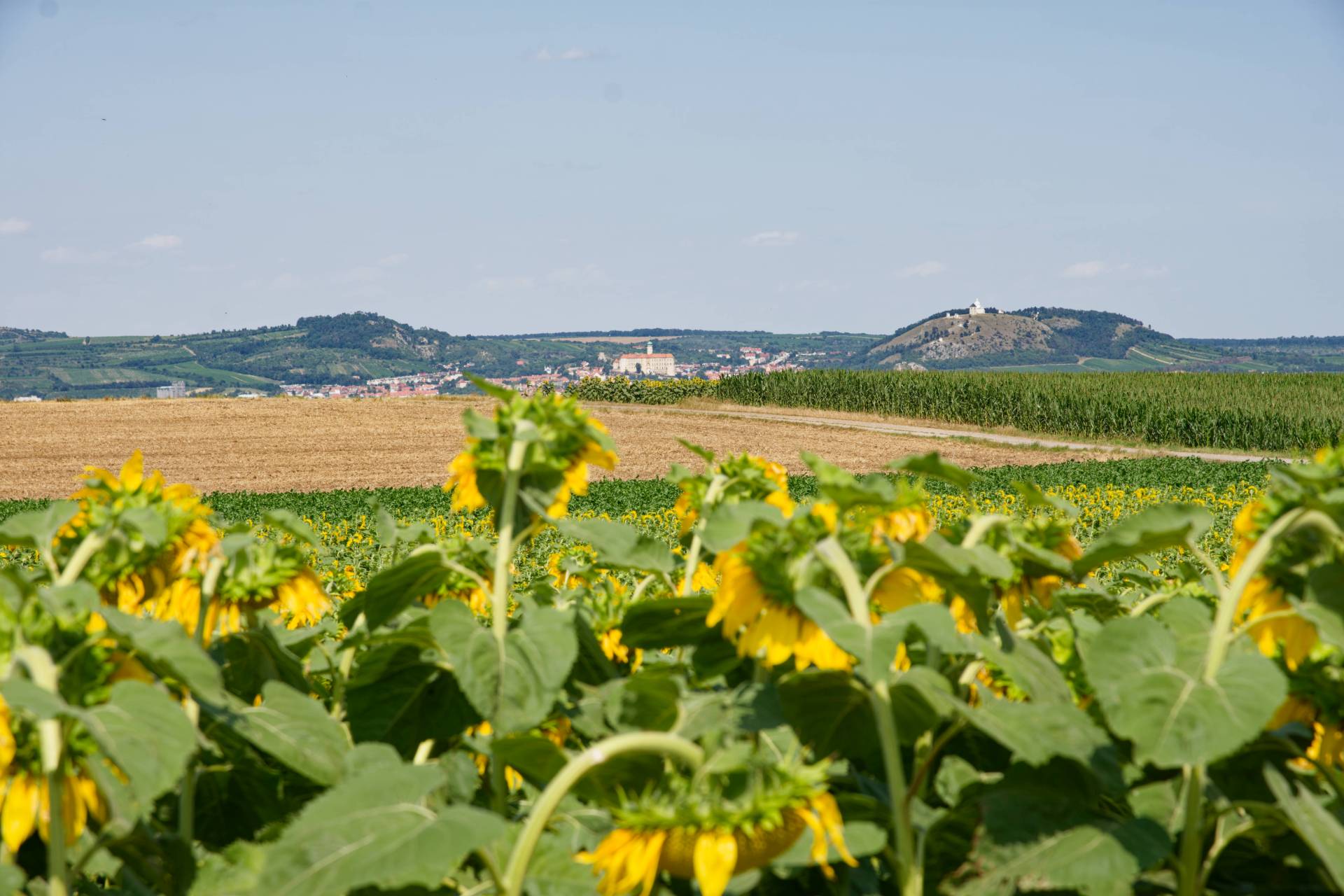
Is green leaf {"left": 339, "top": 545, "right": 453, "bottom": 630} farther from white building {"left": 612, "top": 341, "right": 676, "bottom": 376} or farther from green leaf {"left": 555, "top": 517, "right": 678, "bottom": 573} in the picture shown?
white building {"left": 612, "top": 341, "right": 676, "bottom": 376}

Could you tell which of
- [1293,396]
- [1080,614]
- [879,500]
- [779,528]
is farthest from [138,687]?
[1293,396]

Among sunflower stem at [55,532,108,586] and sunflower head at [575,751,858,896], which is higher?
sunflower stem at [55,532,108,586]

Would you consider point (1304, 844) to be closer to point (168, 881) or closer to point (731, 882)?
point (731, 882)

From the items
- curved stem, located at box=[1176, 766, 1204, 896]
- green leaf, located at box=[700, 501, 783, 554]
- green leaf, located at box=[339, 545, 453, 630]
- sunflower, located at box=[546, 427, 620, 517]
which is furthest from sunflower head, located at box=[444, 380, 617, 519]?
curved stem, located at box=[1176, 766, 1204, 896]

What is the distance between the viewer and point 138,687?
1064mm

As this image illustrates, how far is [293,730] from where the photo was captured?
4.35 ft

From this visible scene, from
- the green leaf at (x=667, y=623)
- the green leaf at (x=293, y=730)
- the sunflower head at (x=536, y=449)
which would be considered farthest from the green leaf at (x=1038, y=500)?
the green leaf at (x=293, y=730)

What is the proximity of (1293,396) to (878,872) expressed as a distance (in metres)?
48.6

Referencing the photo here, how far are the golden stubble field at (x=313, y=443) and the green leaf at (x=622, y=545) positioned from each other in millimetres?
27187

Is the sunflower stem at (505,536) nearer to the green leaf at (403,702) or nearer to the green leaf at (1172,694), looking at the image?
the green leaf at (403,702)

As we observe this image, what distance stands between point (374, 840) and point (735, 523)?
1.68ft

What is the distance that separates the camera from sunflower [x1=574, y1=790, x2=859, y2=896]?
3.17ft

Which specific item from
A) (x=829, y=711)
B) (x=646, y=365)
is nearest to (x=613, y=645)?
(x=829, y=711)

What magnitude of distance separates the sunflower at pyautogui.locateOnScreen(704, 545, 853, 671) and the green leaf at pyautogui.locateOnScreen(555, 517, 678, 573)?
45cm
